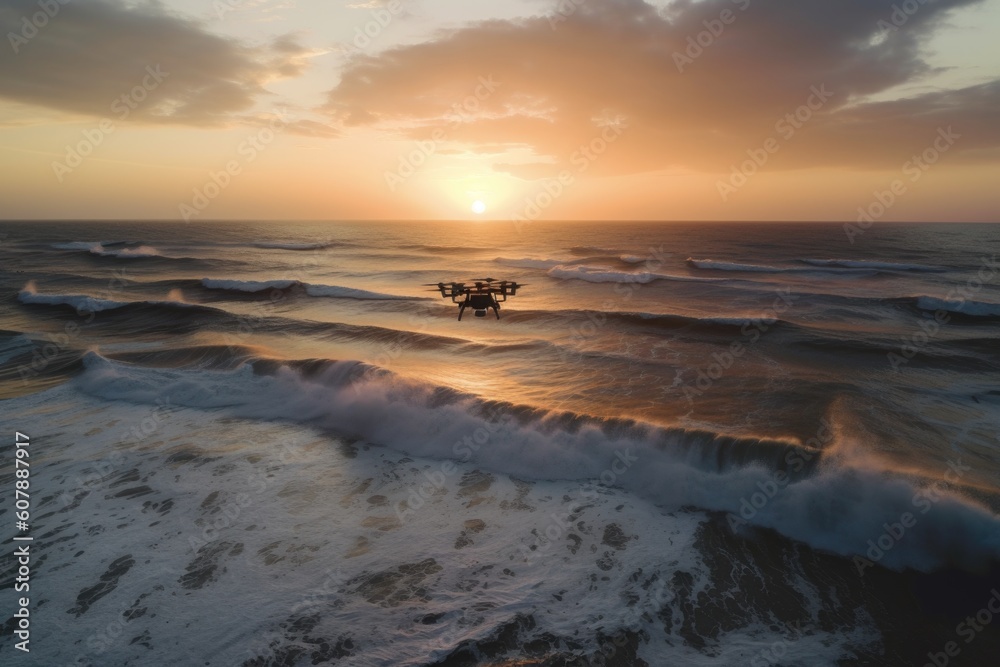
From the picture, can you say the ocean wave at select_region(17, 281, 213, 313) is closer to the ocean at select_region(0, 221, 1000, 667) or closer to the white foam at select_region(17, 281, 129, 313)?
the white foam at select_region(17, 281, 129, 313)

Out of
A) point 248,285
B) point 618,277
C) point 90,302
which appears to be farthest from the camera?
point 618,277

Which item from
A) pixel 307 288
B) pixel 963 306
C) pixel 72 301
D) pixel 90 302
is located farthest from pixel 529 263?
pixel 72 301

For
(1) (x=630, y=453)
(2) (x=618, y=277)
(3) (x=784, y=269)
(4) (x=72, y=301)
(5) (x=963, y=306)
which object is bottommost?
(1) (x=630, y=453)

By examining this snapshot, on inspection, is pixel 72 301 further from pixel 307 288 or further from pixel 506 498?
pixel 506 498

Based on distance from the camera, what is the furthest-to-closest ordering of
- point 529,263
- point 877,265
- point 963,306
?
point 529,263 < point 877,265 < point 963,306

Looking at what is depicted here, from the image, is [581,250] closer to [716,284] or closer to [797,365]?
[716,284]

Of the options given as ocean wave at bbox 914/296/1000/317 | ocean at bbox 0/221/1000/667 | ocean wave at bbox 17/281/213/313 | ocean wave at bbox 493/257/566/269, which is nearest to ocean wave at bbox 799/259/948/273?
ocean wave at bbox 914/296/1000/317
